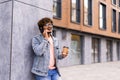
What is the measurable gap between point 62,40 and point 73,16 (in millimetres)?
2331

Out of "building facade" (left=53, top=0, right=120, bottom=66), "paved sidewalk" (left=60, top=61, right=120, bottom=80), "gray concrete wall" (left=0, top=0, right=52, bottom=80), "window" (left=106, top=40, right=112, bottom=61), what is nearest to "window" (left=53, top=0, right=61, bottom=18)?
"building facade" (left=53, top=0, right=120, bottom=66)

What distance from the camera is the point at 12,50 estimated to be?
3139 millimetres

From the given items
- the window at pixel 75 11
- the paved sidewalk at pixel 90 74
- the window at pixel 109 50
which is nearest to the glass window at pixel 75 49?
the window at pixel 75 11

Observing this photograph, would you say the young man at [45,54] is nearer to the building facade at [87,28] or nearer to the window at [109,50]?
the building facade at [87,28]

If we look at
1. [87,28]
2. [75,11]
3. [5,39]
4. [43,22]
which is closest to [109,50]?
[87,28]

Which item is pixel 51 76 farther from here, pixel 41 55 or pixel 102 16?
pixel 102 16

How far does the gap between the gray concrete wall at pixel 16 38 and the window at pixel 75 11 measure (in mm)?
15550

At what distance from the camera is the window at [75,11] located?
19.1 metres

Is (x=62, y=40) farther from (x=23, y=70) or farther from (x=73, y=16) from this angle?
(x=23, y=70)

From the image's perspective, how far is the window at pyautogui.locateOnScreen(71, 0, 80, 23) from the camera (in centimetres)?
1909

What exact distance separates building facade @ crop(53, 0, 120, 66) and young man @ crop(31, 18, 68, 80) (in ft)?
43.8

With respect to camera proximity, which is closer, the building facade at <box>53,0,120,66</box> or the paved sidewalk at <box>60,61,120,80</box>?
the paved sidewalk at <box>60,61,120,80</box>

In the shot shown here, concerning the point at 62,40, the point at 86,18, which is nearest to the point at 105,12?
the point at 86,18

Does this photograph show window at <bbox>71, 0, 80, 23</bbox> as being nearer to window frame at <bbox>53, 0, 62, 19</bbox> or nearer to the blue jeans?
window frame at <bbox>53, 0, 62, 19</bbox>
